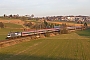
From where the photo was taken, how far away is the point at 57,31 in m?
125

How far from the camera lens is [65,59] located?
30.5m

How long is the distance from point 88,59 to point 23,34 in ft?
190

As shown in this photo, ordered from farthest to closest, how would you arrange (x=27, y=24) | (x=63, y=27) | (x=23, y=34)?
(x=27, y=24) → (x=63, y=27) → (x=23, y=34)

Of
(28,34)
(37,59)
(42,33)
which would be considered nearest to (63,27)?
(42,33)

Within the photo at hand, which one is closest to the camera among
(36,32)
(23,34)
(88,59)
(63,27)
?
(88,59)

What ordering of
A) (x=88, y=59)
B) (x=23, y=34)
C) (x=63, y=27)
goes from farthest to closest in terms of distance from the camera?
(x=63, y=27), (x=23, y=34), (x=88, y=59)

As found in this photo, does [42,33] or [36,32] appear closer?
[36,32]

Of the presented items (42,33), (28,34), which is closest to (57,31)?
(42,33)

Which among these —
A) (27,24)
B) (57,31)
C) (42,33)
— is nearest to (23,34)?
(42,33)

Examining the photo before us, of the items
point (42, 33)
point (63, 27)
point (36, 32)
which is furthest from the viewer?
point (63, 27)

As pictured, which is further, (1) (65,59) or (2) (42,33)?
(2) (42,33)

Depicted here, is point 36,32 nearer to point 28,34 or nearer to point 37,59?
→ point 28,34

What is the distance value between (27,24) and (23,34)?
80.5m

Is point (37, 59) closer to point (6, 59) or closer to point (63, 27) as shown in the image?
point (6, 59)
